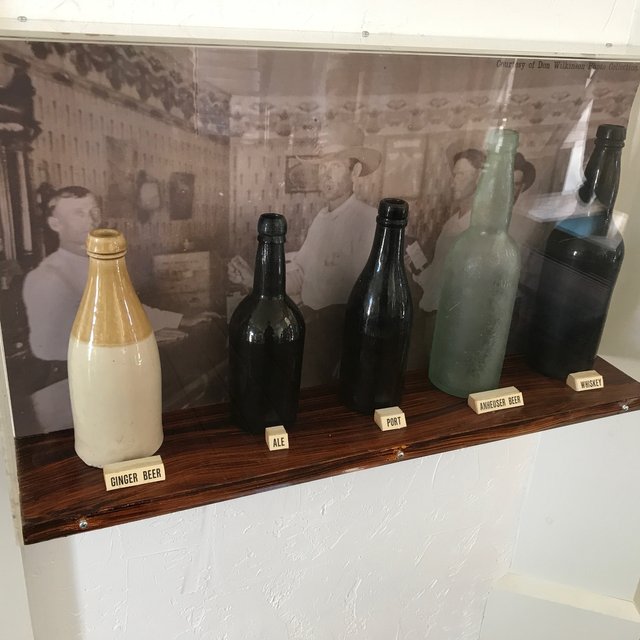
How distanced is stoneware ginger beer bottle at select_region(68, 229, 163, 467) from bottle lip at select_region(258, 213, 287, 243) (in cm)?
11

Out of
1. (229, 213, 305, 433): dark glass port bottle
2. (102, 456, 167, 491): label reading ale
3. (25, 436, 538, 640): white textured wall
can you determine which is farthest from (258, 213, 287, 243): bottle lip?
(25, 436, 538, 640): white textured wall

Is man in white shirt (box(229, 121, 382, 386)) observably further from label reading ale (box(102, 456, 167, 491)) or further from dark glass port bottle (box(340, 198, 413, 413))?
label reading ale (box(102, 456, 167, 491))

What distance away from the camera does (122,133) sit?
527 millimetres

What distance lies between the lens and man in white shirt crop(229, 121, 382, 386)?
61 cm

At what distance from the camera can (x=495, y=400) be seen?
69cm

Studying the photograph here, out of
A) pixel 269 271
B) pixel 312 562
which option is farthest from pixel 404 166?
pixel 312 562

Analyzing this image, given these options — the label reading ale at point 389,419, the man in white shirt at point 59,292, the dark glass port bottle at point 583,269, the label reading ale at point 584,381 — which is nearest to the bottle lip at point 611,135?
the dark glass port bottle at point 583,269

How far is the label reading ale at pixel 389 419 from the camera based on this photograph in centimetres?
64

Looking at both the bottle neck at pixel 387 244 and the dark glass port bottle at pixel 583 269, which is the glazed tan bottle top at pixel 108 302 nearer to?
the bottle neck at pixel 387 244

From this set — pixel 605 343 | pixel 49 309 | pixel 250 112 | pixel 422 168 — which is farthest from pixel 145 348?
pixel 605 343

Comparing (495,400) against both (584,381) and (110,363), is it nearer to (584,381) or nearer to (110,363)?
(584,381)

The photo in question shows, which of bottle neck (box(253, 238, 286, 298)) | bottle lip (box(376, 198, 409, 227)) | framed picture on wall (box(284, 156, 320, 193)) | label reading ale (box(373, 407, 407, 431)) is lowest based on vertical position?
label reading ale (box(373, 407, 407, 431))

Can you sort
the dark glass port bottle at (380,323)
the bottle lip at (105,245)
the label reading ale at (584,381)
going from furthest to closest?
the label reading ale at (584,381) < the dark glass port bottle at (380,323) < the bottle lip at (105,245)

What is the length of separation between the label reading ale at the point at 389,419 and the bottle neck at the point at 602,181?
30cm
